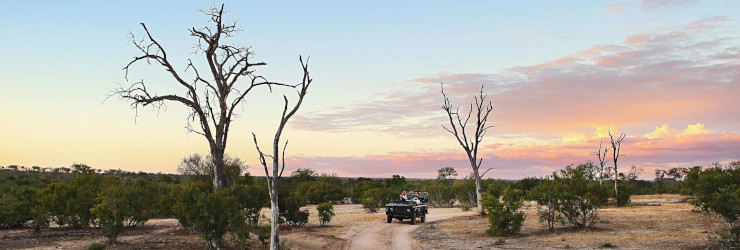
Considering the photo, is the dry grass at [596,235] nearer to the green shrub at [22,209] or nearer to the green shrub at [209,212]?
the green shrub at [209,212]

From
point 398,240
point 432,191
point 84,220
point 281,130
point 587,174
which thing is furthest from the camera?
point 432,191

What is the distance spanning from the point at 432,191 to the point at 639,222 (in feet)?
106

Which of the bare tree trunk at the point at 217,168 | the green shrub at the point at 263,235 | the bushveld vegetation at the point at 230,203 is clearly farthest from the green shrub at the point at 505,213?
the bare tree trunk at the point at 217,168

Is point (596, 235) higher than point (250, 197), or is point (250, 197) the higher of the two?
point (250, 197)

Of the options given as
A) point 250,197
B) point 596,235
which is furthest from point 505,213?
point 250,197

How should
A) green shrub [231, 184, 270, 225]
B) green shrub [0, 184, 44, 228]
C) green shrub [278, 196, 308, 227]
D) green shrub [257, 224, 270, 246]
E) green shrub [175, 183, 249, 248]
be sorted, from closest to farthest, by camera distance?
green shrub [175, 183, 249, 248] → green shrub [257, 224, 270, 246] → green shrub [231, 184, 270, 225] → green shrub [0, 184, 44, 228] → green shrub [278, 196, 308, 227]

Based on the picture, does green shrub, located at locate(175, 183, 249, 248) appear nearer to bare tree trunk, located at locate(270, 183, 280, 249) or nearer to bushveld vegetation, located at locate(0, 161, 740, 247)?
bushveld vegetation, located at locate(0, 161, 740, 247)

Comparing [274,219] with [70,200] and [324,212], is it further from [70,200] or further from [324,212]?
[70,200]

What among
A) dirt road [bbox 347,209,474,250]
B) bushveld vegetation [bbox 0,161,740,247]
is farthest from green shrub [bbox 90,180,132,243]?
dirt road [bbox 347,209,474,250]

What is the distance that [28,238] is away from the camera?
22.5 meters

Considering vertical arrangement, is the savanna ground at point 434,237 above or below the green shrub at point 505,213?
below

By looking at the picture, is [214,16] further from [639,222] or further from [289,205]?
[639,222]

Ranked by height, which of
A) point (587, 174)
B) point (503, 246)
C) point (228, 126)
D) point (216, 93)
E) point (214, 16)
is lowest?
point (503, 246)

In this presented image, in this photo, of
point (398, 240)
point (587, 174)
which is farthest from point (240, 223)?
point (587, 174)
